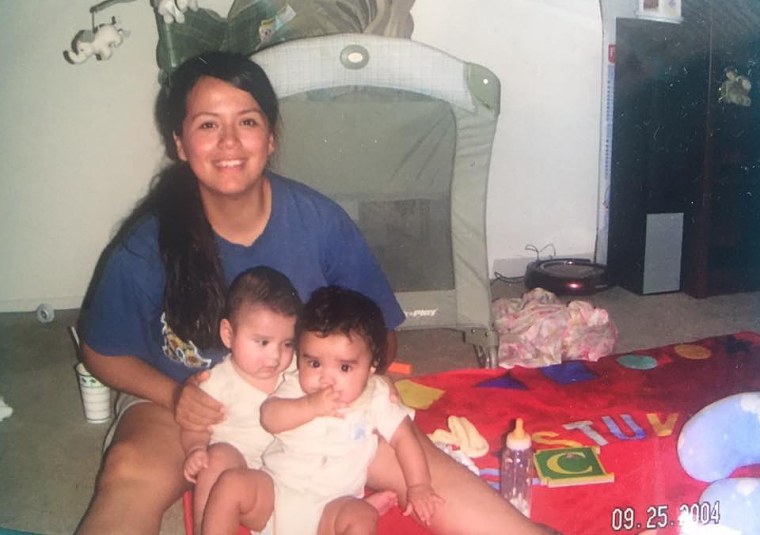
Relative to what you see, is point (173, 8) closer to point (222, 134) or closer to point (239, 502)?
point (222, 134)

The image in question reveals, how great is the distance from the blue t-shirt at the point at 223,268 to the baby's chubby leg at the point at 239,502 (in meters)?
0.15

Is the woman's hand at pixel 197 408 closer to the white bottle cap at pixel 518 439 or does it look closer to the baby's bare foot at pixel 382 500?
the baby's bare foot at pixel 382 500

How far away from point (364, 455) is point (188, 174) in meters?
0.35

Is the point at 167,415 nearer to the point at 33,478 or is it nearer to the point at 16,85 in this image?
the point at 33,478

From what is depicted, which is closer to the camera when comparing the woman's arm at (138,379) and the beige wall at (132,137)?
the woman's arm at (138,379)

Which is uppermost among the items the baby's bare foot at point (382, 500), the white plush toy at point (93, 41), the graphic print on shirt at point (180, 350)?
the white plush toy at point (93, 41)

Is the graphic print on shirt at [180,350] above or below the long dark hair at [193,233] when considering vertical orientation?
below

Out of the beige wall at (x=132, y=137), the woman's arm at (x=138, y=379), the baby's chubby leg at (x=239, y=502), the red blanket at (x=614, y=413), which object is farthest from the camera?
the beige wall at (x=132, y=137)

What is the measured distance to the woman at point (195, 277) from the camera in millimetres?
718

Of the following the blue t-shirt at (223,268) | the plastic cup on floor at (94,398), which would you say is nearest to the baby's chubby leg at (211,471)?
the blue t-shirt at (223,268)

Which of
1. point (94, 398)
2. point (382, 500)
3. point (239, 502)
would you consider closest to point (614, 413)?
point (382, 500)

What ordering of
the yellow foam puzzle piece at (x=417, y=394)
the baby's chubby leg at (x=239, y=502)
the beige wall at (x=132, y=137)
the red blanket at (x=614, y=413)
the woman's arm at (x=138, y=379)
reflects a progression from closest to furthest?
the baby's chubby leg at (x=239, y=502), the woman's arm at (x=138, y=379), the red blanket at (x=614, y=413), the yellow foam puzzle piece at (x=417, y=394), the beige wall at (x=132, y=137)

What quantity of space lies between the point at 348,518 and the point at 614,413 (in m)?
0.52

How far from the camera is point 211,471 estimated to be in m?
0.70
